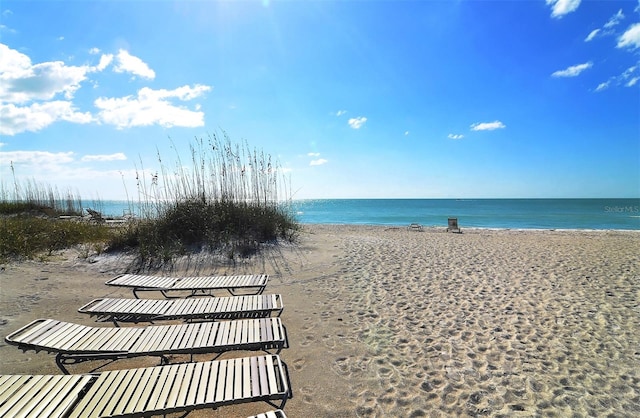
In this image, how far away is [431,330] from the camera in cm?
375

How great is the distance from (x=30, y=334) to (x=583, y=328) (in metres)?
5.71

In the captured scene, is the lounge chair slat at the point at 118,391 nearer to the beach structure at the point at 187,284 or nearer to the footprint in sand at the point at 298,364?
the footprint in sand at the point at 298,364

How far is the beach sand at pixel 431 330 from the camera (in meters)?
2.57

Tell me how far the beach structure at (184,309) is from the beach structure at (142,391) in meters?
1.20

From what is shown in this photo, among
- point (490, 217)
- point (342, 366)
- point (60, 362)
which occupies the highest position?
point (60, 362)

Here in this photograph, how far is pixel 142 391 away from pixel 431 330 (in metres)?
3.00

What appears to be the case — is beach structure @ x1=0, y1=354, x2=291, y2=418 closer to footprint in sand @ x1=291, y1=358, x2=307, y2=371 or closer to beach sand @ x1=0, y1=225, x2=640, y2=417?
beach sand @ x1=0, y1=225, x2=640, y2=417

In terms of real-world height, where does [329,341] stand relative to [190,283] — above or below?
below

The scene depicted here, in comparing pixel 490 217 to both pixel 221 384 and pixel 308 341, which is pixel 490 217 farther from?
pixel 221 384

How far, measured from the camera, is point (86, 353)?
2.58 m

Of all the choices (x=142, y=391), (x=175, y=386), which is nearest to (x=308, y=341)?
(x=175, y=386)

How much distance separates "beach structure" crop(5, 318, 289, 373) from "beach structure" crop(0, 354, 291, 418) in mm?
354

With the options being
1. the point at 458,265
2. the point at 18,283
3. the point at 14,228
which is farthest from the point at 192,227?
the point at 458,265

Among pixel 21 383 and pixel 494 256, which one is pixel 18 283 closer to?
pixel 21 383
